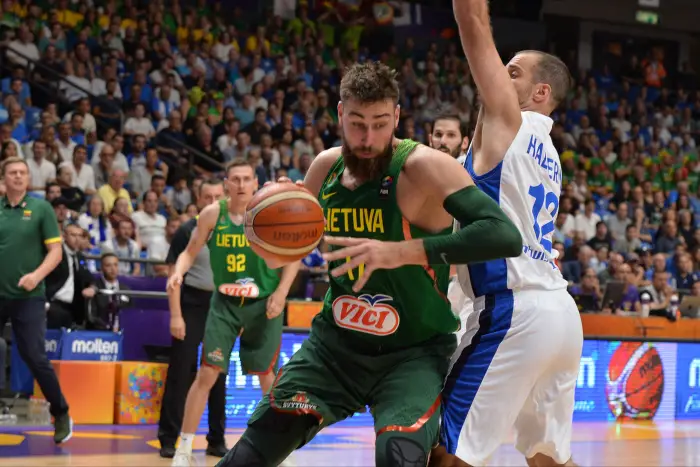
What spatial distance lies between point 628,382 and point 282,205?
906 cm

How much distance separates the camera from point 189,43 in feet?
56.2

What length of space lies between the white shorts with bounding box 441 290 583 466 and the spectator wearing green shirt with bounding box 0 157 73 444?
193 inches

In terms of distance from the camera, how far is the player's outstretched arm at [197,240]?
7.43 metres

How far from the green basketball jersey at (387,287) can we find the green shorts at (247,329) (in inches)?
148

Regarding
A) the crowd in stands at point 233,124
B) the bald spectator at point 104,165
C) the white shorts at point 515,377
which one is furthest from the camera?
the bald spectator at point 104,165

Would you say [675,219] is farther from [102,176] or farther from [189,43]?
[102,176]

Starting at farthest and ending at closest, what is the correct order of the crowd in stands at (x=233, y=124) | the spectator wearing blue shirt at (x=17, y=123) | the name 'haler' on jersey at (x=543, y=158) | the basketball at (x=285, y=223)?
1. the spectator wearing blue shirt at (x=17, y=123)
2. the crowd in stands at (x=233, y=124)
3. the name 'haler' on jersey at (x=543, y=158)
4. the basketball at (x=285, y=223)

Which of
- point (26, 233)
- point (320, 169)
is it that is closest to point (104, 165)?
point (26, 233)

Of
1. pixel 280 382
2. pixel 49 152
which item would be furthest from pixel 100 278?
pixel 280 382

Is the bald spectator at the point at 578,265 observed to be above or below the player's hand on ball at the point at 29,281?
below

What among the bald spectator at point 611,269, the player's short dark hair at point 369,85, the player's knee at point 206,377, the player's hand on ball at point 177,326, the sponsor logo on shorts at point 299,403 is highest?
the player's short dark hair at point 369,85

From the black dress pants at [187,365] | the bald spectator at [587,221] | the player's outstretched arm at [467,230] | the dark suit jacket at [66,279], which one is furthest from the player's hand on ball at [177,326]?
the bald spectator at [587,221]

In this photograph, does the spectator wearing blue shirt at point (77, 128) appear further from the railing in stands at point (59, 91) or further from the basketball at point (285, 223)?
the basketball at point (285, 223)

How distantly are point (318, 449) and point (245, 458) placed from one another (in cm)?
499
